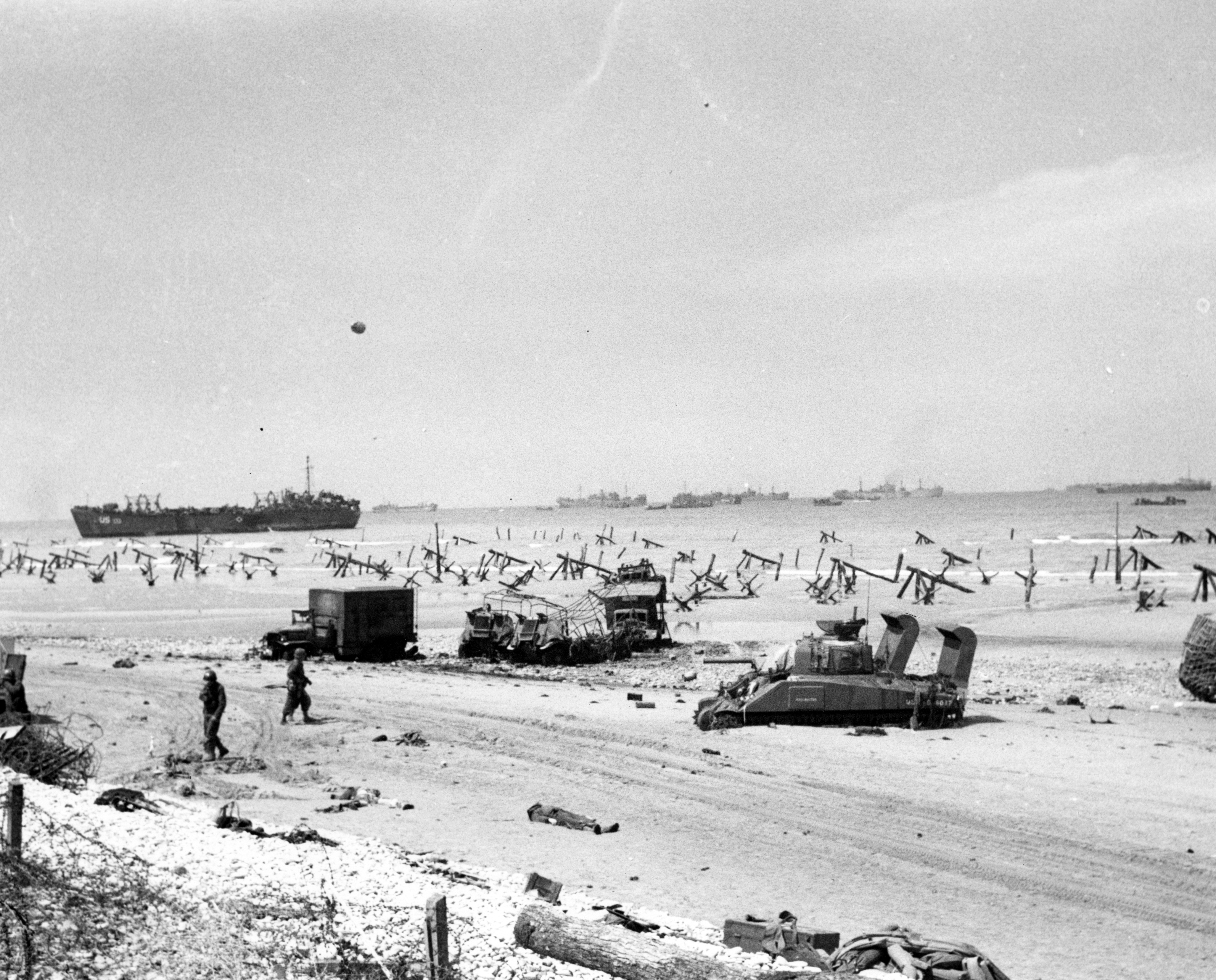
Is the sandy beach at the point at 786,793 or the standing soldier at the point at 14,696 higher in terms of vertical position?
the standing soldier at the point at 14,696

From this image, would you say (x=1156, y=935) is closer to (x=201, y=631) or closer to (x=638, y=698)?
(x=638, y=698)

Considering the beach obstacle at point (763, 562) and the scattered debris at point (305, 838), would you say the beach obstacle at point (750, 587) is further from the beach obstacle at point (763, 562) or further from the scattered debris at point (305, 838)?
the scattered debris at point (305, 838)

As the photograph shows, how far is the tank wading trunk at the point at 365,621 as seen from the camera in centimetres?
3078

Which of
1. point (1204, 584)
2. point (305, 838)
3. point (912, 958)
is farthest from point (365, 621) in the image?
point (1204, 584)

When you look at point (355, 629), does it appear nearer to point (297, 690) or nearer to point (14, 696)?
point (297, 690)

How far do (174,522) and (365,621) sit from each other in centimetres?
13858

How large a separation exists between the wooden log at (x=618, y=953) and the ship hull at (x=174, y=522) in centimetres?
15611

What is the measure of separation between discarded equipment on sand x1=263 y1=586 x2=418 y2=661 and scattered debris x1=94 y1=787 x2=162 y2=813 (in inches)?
688

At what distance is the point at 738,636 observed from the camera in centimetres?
3619

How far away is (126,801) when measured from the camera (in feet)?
42.7

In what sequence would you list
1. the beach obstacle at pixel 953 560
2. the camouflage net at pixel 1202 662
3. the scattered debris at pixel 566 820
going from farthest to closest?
the beach obstacle at pixel 953 560 < the camouflage net at pixel 1202 662 < the scattered debris at pixel 566 820

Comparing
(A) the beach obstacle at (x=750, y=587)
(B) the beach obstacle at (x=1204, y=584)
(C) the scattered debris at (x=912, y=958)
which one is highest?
(B) the beach obstacle at (x=1204, y=584)

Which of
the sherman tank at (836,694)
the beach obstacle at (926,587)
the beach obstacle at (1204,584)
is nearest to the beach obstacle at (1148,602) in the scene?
the beach obstacle at (1204,584)

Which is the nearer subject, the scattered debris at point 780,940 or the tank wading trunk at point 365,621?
the scattered debris at point 780,940
